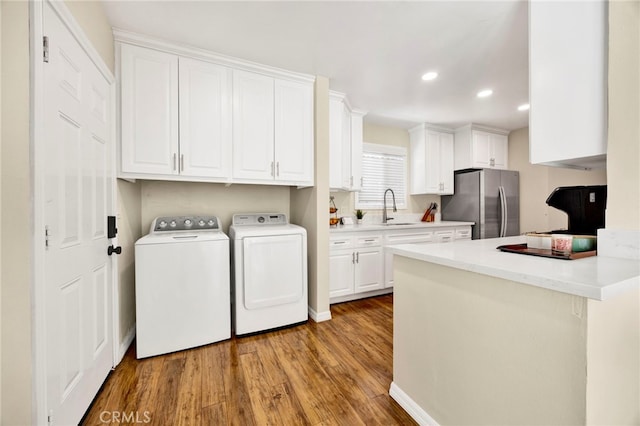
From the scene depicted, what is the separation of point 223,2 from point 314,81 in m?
1.14

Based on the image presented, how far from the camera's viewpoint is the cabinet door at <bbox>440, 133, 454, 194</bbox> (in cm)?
429

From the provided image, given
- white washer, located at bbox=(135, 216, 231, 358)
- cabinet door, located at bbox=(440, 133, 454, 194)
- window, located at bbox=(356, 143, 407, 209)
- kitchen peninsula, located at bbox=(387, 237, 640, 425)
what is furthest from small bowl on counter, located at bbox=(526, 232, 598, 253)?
cabinet door, located at bbox=(440, 133, 454, 194)

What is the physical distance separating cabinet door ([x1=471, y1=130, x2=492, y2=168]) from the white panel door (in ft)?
15.1

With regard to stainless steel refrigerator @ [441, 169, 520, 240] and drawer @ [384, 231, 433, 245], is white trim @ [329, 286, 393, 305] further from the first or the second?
stainless steel refrigerator @ [441, 169, 520, 240]

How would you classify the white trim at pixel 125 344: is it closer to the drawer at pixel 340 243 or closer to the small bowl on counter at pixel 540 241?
the drawer at pixel 340 243

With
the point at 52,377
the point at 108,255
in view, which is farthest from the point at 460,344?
the point at 108,255

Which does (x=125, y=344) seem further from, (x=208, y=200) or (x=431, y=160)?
(x=431, y=160)

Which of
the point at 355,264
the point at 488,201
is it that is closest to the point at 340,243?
the point at 355,264

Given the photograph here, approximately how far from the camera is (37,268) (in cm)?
102

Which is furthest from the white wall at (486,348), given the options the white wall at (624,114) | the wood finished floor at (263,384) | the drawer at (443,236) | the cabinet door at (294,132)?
the drawer at (443,236)

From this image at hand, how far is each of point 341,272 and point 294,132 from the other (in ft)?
5.45

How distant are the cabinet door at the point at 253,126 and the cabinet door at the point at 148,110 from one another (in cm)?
49

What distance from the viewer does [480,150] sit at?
13.8 feet

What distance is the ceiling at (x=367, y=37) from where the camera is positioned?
1.74m
